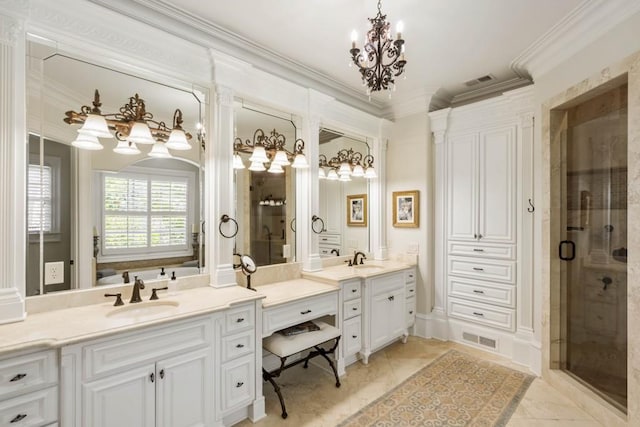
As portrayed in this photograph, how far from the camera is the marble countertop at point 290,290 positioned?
2407 mm

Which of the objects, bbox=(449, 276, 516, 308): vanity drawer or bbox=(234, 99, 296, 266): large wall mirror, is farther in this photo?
bbox=(449, 276, 516, 308): vanity drawer

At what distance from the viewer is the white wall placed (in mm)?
3822

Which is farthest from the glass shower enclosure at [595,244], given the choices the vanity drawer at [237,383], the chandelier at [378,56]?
the vanity drawer at [237,383]

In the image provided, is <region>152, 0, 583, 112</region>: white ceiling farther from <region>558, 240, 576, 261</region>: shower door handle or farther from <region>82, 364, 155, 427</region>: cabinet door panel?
<region>82, 364, 155, 427</region>: cabinet door panel

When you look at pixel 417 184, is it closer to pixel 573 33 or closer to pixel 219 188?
pixel 573 33

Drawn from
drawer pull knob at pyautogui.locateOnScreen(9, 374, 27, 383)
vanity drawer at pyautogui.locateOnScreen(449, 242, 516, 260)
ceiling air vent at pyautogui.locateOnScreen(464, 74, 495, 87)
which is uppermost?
ceiling air vent at pyautogui.locateOnScreen(464, 74, 495, 87)

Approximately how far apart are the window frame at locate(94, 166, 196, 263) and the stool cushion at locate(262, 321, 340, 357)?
3.20ft

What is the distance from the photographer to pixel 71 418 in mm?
1511

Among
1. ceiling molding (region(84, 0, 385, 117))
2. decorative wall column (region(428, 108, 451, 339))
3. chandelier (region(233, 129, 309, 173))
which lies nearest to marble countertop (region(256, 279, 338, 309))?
chandelier (region(233, 129, 309, 173))

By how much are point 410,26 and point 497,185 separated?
195 centimetres

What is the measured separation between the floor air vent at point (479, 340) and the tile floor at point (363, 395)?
0.41 feet

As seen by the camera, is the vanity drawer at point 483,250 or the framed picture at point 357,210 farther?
the framed picture at point 357,210

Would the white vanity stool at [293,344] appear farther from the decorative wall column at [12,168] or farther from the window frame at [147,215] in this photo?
the decorative wall column at [12,168]

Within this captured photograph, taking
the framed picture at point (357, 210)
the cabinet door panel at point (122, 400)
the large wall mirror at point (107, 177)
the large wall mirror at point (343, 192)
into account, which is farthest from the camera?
the framed picture at point (357, 210)
